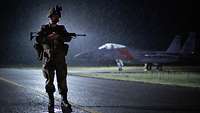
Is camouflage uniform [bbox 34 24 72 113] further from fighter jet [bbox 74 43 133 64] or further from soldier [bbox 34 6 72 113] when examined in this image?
fighter jet [bbox 74 43 133 64]

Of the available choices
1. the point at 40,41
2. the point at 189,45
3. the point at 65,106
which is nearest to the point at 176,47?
the point at 189,45

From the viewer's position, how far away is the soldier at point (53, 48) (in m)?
7.61

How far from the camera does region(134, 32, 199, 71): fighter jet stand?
156ft

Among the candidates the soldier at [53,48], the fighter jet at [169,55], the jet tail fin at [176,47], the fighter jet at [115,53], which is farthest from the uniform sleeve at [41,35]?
the jet tail fin at [176,47]

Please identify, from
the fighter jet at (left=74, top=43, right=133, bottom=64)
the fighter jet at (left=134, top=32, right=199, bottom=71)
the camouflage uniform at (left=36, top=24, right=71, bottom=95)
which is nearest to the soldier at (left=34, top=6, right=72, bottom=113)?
the camouflage uniform at (left=36, top=24, right=71, bottom=95)

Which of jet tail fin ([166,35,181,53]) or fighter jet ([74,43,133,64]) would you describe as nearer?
fighter jet ([74,43,133,64])

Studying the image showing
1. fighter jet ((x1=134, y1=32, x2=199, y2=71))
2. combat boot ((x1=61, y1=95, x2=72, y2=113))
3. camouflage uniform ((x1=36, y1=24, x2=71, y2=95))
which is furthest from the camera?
fighter jet ((x1=134, y1=32, x2=199, y2=71))

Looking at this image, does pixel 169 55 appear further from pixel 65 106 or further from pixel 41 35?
pixel 41 35

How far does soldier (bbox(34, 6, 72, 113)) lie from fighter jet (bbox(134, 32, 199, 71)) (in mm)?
39775

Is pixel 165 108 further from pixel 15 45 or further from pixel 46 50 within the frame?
pixel 15 45

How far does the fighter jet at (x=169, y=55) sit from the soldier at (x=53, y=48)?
3978 centimetres

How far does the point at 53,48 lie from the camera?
759 centimetres

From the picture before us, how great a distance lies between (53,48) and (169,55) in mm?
42632

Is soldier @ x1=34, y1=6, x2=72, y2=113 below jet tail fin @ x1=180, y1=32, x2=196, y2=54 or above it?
below
